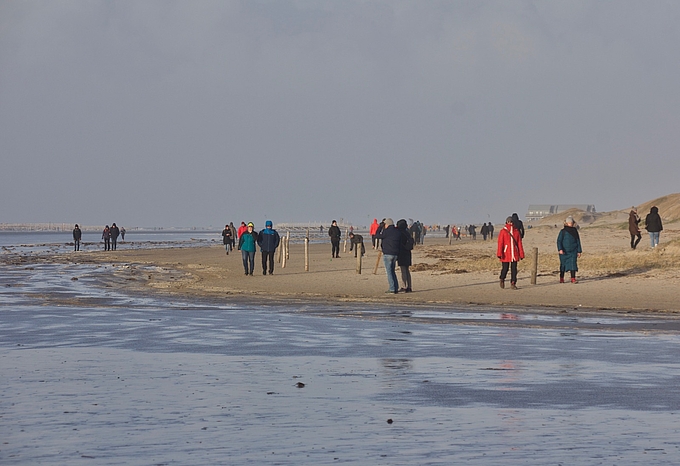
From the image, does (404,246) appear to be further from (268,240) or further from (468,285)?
(268,240)

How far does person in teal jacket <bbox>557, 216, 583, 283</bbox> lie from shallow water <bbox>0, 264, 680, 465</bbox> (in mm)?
9994

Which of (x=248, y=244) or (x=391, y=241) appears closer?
(x=391, y=241)

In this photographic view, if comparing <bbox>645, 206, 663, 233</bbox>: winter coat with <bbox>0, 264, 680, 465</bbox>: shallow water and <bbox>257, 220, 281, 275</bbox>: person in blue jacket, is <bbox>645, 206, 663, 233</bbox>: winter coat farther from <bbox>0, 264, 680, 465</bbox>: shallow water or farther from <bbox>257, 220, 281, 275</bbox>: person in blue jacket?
<bbox>0, 264, 680, 465</bbox>: shallow water

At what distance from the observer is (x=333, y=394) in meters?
9.52

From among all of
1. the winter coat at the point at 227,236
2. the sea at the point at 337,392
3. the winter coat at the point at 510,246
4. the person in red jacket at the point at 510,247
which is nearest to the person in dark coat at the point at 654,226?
the person in red jacket at the point at 510,247

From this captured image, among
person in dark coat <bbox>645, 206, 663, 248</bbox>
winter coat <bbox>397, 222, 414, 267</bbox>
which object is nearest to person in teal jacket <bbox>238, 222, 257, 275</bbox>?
winter coat <bbox>397, 222, 414, 267</bbox>

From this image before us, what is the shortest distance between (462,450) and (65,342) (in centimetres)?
839

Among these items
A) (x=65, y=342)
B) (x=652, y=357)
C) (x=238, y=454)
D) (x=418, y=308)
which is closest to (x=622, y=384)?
(x=652, y=357)

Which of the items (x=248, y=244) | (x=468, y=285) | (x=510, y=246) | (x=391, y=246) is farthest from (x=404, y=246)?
(x=248, y=244)

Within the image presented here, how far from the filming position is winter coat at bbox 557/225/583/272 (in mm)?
26188

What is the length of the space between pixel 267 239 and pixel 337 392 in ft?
76.1

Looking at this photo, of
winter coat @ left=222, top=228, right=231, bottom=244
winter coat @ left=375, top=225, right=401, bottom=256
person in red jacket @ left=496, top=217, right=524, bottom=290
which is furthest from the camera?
winter coat @ left=222, top=228, right=231, bottom=244

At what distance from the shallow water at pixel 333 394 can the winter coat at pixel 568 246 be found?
32.7 feet

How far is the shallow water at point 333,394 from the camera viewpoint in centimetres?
707
